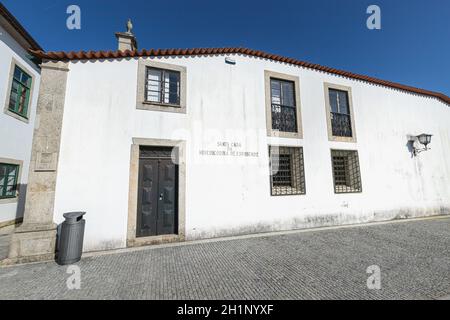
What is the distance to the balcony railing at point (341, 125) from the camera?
7.71 metres

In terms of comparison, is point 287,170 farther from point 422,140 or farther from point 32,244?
point 32,244

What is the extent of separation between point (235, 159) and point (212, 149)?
0.78 metres

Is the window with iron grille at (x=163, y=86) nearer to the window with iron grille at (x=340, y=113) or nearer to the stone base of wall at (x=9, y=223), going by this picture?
the window with iron grille at (x=340, y=113)

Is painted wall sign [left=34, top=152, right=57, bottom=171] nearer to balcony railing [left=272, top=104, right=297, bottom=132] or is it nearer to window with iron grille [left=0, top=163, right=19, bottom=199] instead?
window with iron grille [left=0, top=163, right=19, bottom=199]

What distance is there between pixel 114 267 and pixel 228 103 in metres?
5.09

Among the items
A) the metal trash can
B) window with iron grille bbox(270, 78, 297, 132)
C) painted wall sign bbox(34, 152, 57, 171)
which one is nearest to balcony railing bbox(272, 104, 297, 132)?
window with iron grille bbox(270, 78, 297, 132)

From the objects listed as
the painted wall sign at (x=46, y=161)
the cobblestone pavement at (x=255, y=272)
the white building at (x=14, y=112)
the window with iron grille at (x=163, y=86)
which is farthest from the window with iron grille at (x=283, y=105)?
the white building at (x=14, y=112)

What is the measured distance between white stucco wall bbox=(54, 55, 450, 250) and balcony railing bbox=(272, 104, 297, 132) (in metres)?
0.47

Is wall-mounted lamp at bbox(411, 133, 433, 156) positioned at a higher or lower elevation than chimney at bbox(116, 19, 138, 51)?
lower

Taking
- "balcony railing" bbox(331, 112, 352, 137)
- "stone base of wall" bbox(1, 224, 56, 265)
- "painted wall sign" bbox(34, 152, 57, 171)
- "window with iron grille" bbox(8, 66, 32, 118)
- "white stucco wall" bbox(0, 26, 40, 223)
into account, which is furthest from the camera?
"balcony railing" bbox(331, 112, 352, 137)

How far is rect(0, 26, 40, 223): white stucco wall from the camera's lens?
21.9 ft

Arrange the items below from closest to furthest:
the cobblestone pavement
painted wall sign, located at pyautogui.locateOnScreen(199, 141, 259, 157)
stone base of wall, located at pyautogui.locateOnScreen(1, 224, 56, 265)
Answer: the cobblestone pavement, stone base of wall, located at pyautogui.locateOnScreen(1, 224, 56, 265), painted wall sign, located at pyautogui.locateOnScreen(199, 141, 259, 157)

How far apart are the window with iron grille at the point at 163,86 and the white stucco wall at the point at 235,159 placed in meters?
0.37
